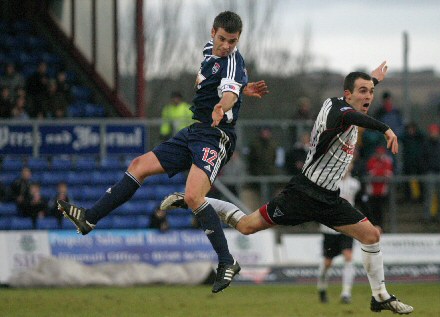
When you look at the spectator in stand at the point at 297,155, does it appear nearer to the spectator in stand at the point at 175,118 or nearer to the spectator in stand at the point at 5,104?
the spectator in stand at the point at 175,118

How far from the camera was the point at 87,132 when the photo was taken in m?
22.7

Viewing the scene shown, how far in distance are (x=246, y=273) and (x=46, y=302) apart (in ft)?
16.0

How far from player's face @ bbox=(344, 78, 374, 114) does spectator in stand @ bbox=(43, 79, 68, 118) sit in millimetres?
12477

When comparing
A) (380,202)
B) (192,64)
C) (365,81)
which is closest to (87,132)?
(380,202)

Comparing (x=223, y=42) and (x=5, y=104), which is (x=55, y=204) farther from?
(x=223, y=42)

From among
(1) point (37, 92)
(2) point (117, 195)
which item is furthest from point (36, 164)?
(2) point (117, 195)

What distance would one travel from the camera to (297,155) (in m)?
22.2

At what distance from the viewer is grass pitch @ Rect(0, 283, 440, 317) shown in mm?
15477

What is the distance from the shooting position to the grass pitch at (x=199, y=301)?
15477 millimetres

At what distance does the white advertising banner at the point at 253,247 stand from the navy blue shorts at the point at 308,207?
8.58 meters

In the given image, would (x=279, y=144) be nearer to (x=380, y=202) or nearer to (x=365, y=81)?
(x=380, y=202)

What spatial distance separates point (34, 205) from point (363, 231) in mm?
10749

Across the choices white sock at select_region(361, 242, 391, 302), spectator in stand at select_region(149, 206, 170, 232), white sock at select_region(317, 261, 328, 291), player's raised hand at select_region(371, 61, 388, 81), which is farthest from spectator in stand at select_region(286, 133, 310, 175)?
white sock at select_region(361, 242, 391, 302)

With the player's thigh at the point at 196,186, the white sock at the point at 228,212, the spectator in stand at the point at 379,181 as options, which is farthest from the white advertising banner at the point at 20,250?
the player's thigh at the point at 196,186
